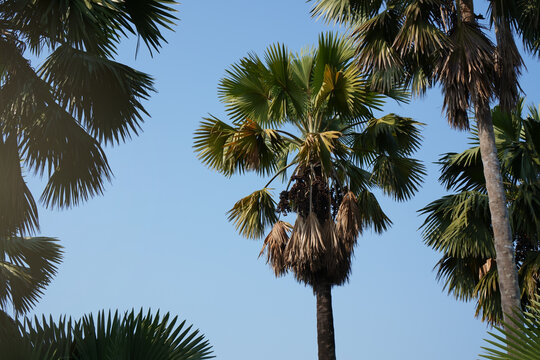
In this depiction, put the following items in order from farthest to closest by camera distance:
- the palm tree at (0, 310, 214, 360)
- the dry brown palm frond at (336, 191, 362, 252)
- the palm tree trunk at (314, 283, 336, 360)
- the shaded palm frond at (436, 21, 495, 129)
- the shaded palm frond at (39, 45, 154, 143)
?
the dry brown palm frond at (336, 191, 362, 252) < the palm tree trunk at (314, 283, 336, 360) < the shaded palm frond at (436, 21, 495, 129) < the shaded palm frond at (39, 45, 154, 143) < the palm tree at (0, 310, 214, 360)

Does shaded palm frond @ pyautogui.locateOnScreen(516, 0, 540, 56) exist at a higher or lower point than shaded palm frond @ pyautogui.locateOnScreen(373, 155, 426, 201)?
higher

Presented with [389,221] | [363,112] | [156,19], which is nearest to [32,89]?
[156,19]

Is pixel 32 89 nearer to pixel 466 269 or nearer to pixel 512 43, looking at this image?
pixel 512 43

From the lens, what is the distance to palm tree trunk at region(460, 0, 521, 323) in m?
9.52

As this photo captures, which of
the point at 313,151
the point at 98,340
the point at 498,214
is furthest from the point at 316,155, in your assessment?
the point at 98,340

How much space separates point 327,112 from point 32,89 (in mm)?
6430

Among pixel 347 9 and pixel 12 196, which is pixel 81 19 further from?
pixel 347 9

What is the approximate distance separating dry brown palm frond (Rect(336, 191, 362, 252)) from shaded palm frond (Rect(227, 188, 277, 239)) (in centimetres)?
199

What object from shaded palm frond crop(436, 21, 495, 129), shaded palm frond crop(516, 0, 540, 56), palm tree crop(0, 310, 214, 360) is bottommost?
palm tree crop(0, 310, 214, 360)

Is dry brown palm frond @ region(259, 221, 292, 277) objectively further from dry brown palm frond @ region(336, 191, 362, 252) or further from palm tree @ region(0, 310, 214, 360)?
palm tree @ region(0, 310, 214, 360)

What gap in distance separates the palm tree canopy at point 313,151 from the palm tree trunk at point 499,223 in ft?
8.87

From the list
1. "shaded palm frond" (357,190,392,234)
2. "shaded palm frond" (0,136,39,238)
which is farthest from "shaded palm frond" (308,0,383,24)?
"shaded palm frond" (0,136,39,238)

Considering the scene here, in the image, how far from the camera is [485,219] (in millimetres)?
13031

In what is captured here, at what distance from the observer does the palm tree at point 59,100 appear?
7977mm
